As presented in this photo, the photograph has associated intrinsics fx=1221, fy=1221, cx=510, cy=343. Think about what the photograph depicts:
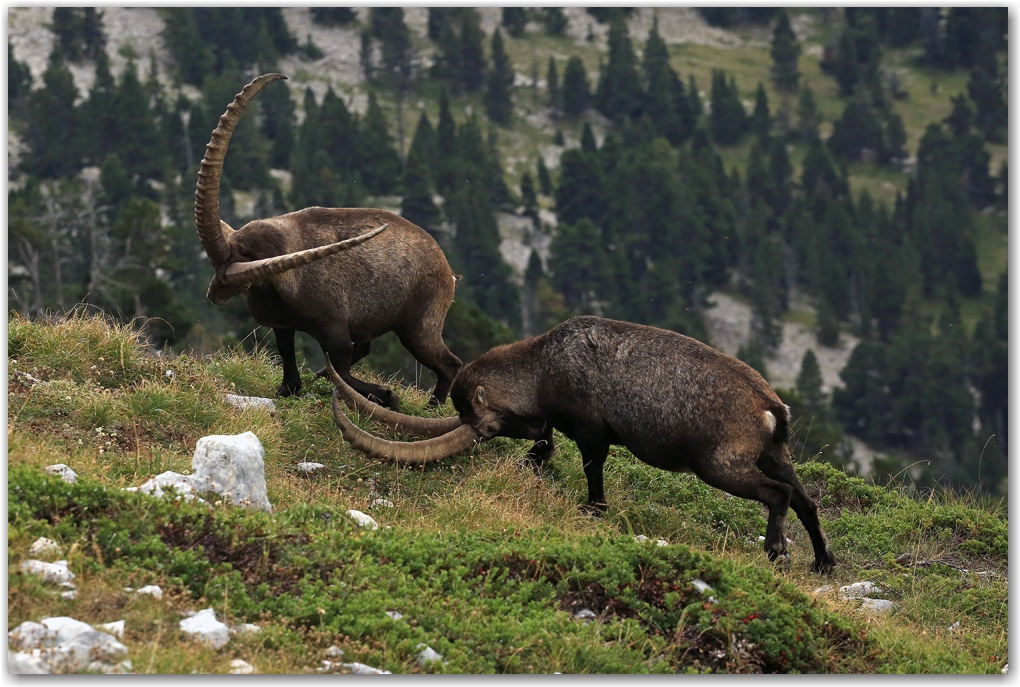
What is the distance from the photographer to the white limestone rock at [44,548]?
7137 mm

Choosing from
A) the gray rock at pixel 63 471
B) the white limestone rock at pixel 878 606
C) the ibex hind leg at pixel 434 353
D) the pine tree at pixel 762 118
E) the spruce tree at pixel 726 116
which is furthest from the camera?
the spruce tree at pixel 726 116

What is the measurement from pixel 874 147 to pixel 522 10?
52.2 metres

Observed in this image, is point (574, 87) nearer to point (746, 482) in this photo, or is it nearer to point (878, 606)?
point (746, 482)

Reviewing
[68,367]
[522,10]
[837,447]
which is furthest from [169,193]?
[68,367]

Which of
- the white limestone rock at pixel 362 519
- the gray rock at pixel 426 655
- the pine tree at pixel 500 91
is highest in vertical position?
the gray rock at pixel 426 655

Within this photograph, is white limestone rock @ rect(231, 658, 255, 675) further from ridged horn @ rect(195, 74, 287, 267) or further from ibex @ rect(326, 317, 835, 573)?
ridged horn @ rect(195, 74, 287, 267)

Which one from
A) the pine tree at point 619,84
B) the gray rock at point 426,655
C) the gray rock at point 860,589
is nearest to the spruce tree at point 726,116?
the pine tree at point 619,84

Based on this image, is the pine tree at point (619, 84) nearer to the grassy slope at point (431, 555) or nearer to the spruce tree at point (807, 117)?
the spruce tree at point (807, 117)

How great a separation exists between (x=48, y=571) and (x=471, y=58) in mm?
163811

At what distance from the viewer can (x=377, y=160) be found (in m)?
135

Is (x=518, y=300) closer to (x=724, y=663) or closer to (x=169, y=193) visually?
(x=169, y=193)

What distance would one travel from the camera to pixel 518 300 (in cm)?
11075

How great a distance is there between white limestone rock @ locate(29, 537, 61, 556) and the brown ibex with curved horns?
4.50 meters

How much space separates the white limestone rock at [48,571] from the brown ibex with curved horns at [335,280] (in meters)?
4.75
